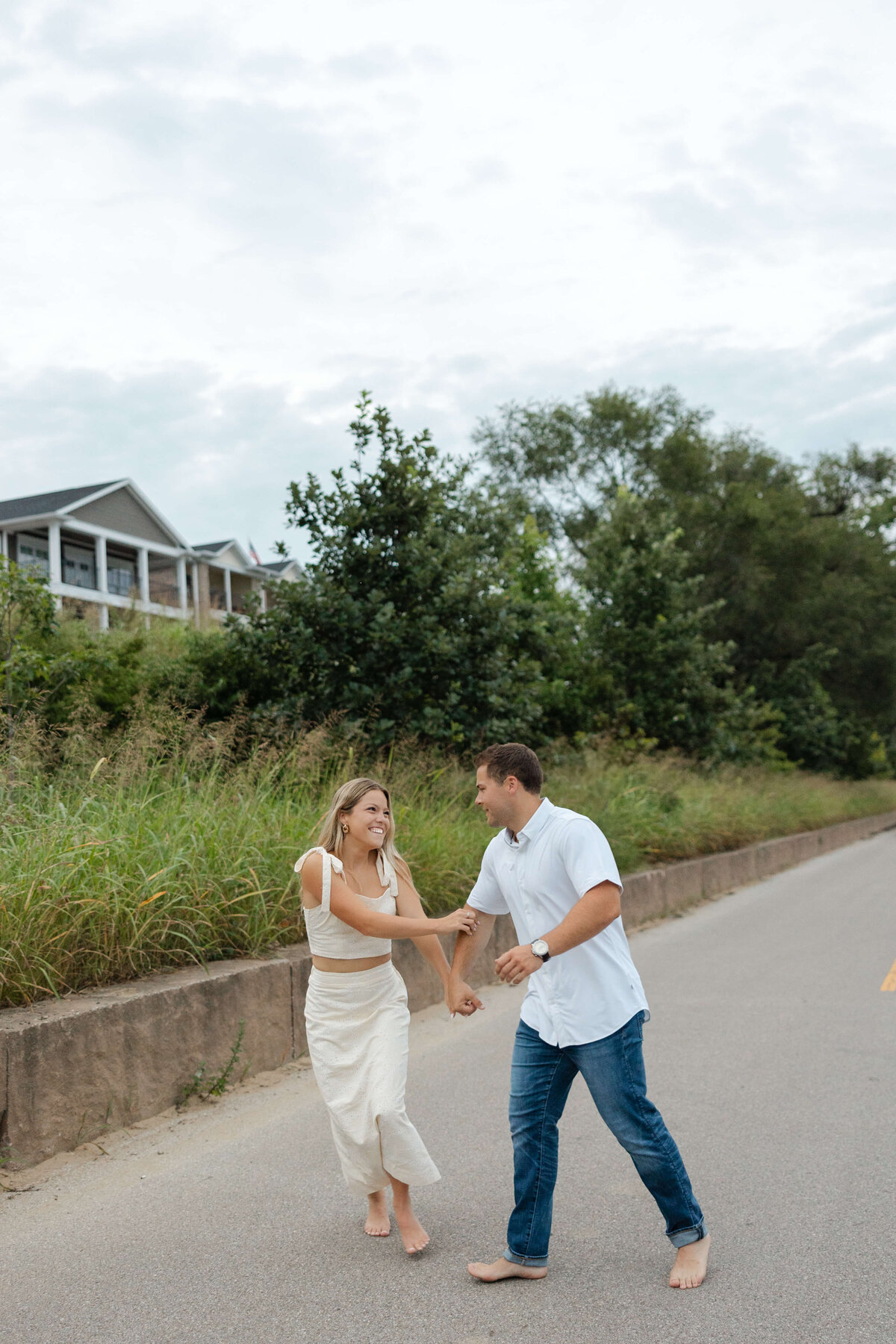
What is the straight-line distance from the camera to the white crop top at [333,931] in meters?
3.94

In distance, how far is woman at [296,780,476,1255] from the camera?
3871mm

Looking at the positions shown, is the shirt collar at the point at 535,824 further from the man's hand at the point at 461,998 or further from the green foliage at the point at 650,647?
the green foliage at the point at 650,647

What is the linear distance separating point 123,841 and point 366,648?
21.0ft

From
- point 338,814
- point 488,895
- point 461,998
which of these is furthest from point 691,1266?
point 338,814

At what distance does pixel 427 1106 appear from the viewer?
5.64 m

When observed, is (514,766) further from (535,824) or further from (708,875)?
(708,875)

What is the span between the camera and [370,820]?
13.2 feet

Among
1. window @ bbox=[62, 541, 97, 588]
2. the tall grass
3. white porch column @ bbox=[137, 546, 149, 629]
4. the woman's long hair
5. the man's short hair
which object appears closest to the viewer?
the man's short hair

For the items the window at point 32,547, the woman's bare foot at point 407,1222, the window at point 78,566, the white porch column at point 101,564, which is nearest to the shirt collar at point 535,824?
the woman's bare foot at point 407,1222

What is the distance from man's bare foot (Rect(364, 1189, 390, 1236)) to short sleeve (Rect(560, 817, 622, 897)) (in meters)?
1.44

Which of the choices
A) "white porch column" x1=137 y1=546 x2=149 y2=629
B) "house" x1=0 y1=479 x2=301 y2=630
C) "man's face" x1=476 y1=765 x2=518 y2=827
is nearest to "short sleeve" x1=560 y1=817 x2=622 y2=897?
"man's face" x1=476 y1=765 x2=518 y2=827

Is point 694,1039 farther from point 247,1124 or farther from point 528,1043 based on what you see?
point 528,1043

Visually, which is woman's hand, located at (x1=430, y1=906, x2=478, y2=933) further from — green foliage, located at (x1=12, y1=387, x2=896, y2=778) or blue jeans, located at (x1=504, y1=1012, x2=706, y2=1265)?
green foliage, located at (x1=12, y1=387, x2=896, y2=778)

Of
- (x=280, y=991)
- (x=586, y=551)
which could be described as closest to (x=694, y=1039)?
(x=280, y=991)
